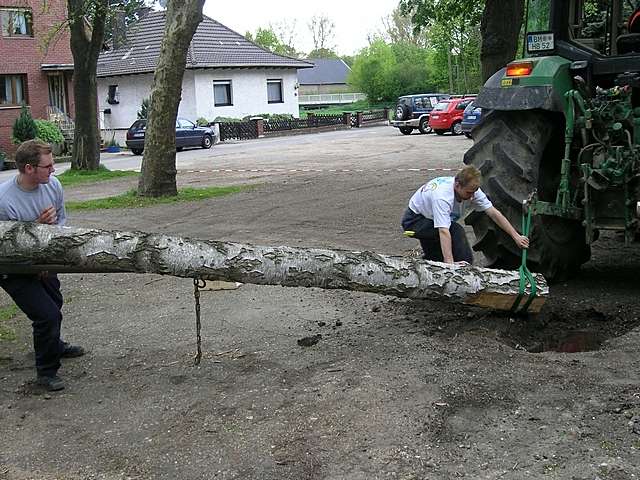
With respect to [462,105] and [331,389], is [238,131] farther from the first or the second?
[331,389]

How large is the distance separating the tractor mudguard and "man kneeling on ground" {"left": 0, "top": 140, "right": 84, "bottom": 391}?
346 centimetres

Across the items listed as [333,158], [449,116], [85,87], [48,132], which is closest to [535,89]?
[85,87]

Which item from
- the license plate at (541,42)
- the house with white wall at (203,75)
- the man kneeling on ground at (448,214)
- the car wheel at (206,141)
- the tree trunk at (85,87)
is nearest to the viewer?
the man kneeling on ground at (448,214)

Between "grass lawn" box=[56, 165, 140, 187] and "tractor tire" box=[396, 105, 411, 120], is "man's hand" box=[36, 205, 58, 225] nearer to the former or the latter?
"grass lawn" box=[56, 165, 140, 187]

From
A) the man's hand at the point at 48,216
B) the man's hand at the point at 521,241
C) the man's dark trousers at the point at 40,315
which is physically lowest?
the man's dark trousers at the point at 40,315

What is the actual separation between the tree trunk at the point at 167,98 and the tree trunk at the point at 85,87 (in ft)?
22.6

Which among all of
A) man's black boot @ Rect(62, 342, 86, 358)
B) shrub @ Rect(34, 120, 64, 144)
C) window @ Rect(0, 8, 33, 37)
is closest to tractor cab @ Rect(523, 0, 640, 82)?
man's black boot @ Rect(62, 342, 86, 358)

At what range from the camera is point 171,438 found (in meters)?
4.40

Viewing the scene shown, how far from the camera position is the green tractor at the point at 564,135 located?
626 centimetres

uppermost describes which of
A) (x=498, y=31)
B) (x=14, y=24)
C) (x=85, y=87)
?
(x=14, y=24)

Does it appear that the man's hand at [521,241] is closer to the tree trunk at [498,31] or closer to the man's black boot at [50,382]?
the man's black boot at [50,382]

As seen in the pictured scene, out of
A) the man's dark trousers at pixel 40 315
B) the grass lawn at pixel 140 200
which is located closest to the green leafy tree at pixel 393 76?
the grass lawn at pixel 140 200

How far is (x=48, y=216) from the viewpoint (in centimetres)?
546

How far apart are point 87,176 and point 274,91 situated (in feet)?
102
